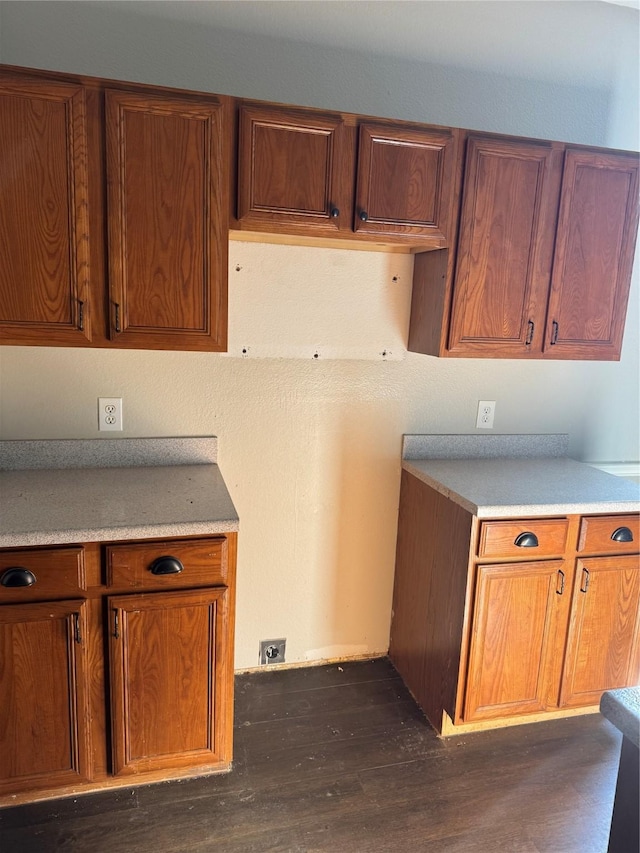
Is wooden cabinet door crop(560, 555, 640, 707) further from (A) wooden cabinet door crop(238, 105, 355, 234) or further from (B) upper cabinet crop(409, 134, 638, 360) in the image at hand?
(A) wooden cabinet door crop(238, 105, 355, 234)

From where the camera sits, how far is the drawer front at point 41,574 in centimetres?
154

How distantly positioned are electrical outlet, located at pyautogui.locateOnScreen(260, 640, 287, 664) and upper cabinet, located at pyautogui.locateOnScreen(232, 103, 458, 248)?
159 centimetres

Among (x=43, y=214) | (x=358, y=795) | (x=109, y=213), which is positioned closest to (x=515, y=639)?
(x=358, y=795)

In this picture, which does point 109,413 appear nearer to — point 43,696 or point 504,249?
point 43,696

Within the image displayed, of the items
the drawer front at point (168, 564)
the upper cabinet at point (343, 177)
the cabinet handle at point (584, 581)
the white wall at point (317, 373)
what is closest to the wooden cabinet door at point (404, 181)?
the upper cabinet at point (343, 177)

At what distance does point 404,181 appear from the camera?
1890 mm

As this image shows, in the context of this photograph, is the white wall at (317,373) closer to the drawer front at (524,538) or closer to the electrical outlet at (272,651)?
the electrical outlet at (272,651)

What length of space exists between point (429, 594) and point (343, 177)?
147cm

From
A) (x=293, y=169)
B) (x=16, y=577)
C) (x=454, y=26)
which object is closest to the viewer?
(x=16, y=577)

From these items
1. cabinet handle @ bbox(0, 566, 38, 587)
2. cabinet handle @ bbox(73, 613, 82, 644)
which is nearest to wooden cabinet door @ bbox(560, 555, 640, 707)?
cabinet handle @ bbox(73, 613, 82, 644)

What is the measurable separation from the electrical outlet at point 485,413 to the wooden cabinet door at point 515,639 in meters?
0.68

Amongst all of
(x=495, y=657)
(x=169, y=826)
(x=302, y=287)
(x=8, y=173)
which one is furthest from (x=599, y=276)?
(x=169, y=826)

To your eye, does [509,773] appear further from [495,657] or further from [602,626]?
[602,626]

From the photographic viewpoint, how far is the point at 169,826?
1711 mm
